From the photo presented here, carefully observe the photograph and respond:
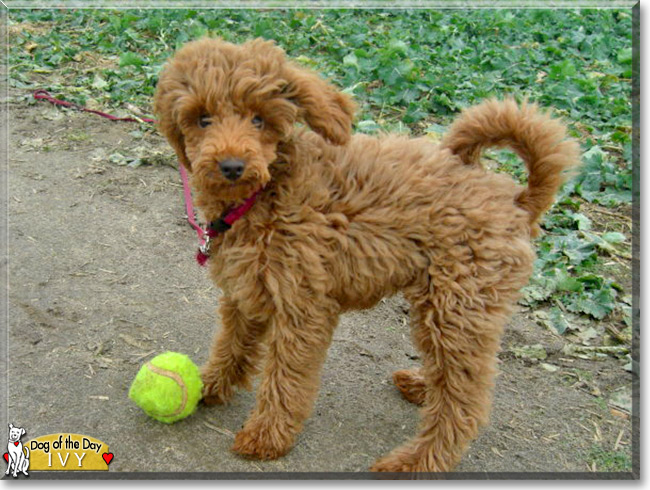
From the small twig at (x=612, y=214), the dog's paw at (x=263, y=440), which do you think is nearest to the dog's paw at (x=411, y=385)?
the dog's paw at (x=263, y=440)

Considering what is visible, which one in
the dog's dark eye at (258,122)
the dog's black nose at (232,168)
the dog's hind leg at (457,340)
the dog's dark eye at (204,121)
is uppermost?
the dog's dark eye at (258,122)

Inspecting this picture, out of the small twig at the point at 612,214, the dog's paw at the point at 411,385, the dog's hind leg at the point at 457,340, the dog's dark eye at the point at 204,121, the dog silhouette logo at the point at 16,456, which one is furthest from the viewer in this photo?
the small twig at the point at 612,214

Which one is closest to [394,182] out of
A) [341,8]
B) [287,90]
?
[287,90]

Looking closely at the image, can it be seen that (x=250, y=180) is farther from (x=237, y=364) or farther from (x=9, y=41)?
(x=9, y=41)

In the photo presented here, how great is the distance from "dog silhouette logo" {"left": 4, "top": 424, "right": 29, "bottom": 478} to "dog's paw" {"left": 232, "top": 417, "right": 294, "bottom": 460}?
3.52 feet

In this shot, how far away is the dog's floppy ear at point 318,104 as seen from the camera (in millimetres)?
3377

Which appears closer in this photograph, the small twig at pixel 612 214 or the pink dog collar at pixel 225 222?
the pink dog collar at pixel 225 222

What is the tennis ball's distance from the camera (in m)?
3.70

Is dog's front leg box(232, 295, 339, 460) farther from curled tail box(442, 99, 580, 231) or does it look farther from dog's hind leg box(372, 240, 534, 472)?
curled tail box(442, 99, 580, 231)

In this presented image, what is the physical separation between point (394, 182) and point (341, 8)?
6.75 m

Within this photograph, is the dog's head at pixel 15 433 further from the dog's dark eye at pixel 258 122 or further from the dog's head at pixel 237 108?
the dog's dark eye at pixel 258 122

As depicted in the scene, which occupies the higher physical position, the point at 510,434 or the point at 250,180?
the point at 250,180

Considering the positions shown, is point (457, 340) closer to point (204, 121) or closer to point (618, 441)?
point (618, 441)

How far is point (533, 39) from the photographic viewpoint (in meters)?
9.40
